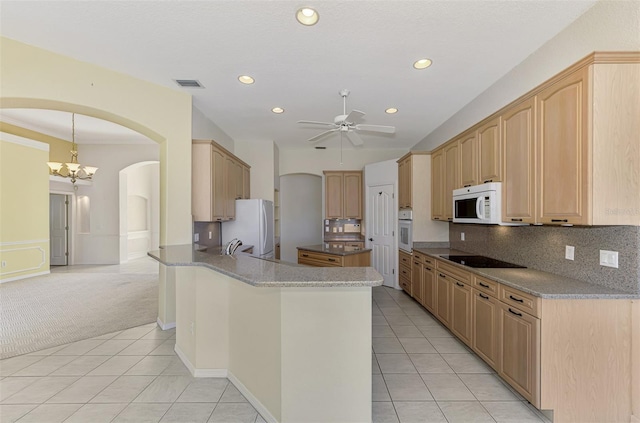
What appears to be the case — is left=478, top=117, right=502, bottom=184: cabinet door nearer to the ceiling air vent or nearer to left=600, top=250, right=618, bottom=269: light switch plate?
left=600, top=250, right=618, bottom=269: light switch plate

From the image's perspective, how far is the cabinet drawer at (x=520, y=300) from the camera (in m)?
1.91

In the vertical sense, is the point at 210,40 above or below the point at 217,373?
above

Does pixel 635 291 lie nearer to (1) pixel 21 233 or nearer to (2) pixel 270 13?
(2) pixel 270 13

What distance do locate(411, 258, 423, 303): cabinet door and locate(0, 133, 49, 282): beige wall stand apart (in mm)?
7776

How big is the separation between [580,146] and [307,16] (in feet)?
7.11

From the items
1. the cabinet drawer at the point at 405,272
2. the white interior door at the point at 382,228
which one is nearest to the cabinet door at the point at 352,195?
the white interior door at the point at 382,228

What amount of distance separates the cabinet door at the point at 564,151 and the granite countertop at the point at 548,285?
0.48m

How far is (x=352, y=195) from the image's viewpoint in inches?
253

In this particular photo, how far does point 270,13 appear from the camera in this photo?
83.4 inches

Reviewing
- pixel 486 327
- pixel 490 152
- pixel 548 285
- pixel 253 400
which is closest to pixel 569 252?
pixel 548 285

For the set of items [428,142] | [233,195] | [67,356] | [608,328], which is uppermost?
[428,142]

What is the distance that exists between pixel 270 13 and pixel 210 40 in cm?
68

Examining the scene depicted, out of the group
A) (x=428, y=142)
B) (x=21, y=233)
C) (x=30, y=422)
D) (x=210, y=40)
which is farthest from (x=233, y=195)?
(x=21, y=233)

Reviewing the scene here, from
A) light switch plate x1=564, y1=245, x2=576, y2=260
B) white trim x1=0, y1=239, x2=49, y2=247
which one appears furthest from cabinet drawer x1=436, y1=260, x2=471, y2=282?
white trim x1=0, y1=239, x2=49, y2=247
